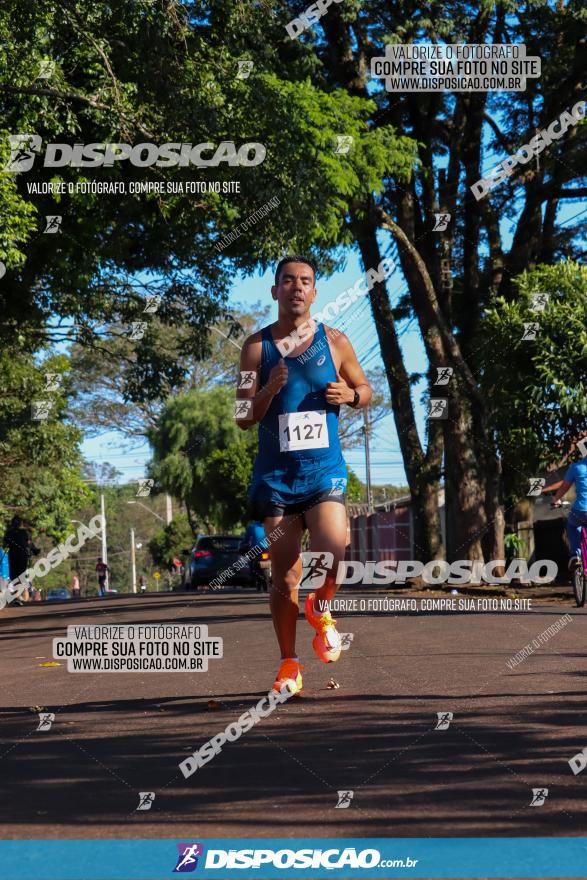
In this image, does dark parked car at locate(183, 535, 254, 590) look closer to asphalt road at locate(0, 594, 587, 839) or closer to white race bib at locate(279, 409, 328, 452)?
asphalt road at locate(0, 594, 587, 839)

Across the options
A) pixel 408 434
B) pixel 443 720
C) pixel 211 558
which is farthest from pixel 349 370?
pixel 211 558

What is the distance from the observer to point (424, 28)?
71.5 feet

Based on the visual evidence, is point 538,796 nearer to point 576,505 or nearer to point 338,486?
point 338,486

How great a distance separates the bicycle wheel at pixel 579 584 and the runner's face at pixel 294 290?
8793 millimetres

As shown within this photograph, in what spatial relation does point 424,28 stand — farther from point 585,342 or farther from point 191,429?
point 191,429

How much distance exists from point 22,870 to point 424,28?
783 inches

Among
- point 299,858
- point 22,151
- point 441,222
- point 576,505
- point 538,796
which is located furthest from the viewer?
point 441,222

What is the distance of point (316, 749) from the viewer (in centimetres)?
532

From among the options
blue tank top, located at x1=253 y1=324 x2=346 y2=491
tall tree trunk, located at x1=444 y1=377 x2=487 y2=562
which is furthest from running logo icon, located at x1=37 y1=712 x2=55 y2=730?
tall tree trunk, located at x1=444 y1=377 x2=487 y2=562

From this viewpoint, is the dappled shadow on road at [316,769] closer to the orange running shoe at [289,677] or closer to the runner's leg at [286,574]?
the orange running shoe at [289,677]

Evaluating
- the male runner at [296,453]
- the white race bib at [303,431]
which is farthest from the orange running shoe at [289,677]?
the white race bib at [303,431]

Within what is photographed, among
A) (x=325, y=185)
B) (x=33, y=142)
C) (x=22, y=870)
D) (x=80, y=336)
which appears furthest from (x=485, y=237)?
(x=22, y=870)

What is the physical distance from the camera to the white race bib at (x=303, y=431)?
6.77 m

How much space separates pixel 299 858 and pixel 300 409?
336 centimetres
